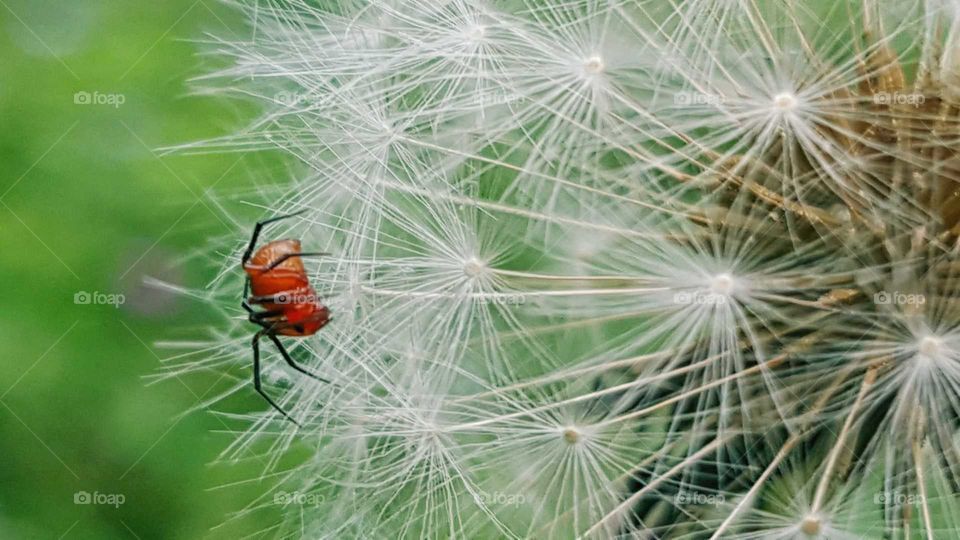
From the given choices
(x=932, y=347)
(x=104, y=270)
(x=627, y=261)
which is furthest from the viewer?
(x=104, y=270)

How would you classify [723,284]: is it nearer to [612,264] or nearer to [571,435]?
[612,264]

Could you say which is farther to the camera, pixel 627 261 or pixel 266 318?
pixel 266 318

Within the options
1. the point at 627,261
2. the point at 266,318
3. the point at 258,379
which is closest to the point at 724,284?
the point at 627,261

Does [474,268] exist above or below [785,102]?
below

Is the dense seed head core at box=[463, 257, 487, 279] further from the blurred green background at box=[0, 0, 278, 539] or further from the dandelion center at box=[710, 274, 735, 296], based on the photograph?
the blurred green background at box=[0, 0, 278, 539]

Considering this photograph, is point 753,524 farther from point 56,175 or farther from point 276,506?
point 56,175

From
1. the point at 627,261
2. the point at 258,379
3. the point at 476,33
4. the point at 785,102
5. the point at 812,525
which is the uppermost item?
the point at 476,33

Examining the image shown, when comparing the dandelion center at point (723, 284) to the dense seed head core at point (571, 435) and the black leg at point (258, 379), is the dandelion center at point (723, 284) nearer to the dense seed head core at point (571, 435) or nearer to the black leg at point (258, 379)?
the dense seed head core at point (571, 435)
